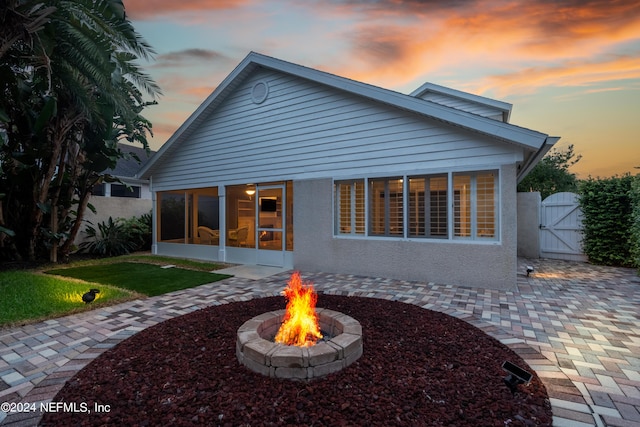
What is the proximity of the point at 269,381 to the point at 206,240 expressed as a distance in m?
9.61

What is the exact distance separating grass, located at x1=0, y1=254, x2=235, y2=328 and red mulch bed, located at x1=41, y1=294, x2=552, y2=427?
7.54 feet

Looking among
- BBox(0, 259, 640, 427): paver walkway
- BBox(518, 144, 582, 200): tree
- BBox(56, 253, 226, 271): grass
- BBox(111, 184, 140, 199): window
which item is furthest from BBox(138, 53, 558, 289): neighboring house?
BBox(518, 144, 582, 200): tree

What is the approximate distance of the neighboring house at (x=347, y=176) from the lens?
249 inches

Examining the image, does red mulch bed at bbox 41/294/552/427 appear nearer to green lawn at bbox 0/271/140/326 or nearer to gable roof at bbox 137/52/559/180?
green lawn at bbox 0/271/140/326

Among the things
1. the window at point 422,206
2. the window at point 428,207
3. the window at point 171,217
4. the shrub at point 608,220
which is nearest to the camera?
the window at point 422,206

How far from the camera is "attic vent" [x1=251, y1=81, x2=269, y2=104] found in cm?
929

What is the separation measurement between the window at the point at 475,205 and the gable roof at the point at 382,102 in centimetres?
95

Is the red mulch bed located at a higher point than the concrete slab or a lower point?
higher

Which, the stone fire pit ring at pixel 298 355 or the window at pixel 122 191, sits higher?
the window at pixel 122 191

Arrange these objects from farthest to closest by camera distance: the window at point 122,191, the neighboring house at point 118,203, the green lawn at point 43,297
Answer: the window at point 122,191, the neighboring house at point 118,203, the green lawn at point 43,297

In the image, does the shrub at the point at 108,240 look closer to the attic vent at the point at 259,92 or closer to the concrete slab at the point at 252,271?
the concrete slab at the point at 252,271

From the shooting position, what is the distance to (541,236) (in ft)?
34.9

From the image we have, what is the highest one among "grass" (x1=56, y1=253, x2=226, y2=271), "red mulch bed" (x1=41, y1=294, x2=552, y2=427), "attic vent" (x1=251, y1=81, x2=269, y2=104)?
"attic vent" (x1=251, y1=81, x2=269, y2=104)

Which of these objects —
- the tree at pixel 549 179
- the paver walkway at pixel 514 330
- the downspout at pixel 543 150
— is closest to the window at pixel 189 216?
the paver walkway at pixel 514 330
